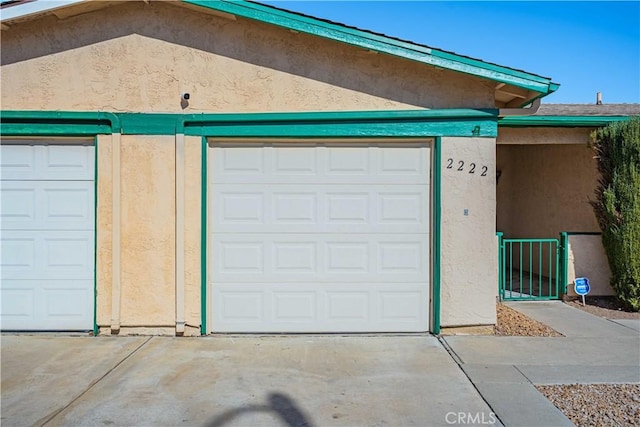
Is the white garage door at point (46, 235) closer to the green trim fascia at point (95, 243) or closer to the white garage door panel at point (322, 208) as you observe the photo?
the green trim fascia at point (95, 243)

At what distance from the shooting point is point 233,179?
253 inches

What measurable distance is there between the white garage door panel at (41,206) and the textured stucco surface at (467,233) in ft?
16.2

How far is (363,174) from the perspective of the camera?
254 inches

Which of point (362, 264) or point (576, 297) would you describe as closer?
point (362, 264)


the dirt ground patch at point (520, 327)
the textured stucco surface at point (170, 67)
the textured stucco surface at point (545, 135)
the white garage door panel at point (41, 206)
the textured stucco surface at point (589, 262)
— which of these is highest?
the textured stucco surface at point (170, 67)

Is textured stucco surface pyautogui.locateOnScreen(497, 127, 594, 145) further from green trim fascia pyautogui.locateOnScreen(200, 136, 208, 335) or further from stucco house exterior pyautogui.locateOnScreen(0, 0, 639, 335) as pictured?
green trim fascia pyautogui.locateOnScreen(200, 136, 208, 335)

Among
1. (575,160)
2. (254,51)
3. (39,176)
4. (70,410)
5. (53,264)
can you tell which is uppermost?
(254,51)

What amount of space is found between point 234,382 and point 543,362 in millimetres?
3394

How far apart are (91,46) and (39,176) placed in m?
1.87

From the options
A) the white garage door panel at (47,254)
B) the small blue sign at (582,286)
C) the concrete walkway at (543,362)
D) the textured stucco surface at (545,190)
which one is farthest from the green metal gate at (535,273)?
the white garage door panel at (47,254)

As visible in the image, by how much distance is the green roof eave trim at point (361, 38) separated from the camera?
19.8 ft

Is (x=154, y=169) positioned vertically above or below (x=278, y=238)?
above

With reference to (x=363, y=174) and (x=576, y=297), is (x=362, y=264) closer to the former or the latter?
(x=363, y=174)

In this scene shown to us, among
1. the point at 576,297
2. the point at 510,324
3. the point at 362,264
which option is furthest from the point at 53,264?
the point at 576,297
